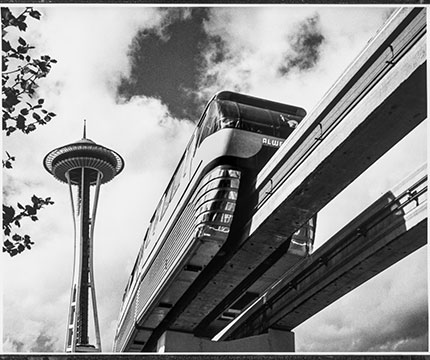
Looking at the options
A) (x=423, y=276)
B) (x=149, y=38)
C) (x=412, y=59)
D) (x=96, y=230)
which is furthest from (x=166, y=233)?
A: (x=412, y=59)

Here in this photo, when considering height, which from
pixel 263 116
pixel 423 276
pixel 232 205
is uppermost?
pixel 263 116

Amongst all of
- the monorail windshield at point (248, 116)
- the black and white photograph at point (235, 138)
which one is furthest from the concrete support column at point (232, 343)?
the monorail windshield at point (248, 116)

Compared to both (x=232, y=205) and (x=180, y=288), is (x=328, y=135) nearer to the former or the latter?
(x=232, y=205)

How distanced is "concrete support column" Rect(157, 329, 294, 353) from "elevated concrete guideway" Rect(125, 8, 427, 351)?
0.53 meters

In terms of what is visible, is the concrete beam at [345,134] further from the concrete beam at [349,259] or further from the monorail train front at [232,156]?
the concrete beam at [349,259]

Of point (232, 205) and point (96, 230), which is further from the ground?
point (232, 205)

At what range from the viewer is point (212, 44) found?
573 centimetres

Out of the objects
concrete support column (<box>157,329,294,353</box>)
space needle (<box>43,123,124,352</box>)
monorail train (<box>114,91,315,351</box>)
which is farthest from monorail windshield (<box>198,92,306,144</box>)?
concrete support column (<box>157,329,294,353</box>)

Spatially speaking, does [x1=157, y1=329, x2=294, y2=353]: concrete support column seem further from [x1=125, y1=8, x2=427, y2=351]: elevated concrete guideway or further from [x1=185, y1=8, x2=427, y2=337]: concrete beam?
[x1=185, y1=8, x2=427, y2=337]: concrete beam

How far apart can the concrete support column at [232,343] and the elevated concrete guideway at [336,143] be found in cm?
53

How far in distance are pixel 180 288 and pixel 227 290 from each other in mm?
454

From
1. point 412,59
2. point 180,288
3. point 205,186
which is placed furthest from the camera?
point 180,288

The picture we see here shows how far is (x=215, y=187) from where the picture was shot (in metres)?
6.49

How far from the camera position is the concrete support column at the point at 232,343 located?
20.7 ft
